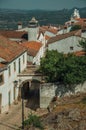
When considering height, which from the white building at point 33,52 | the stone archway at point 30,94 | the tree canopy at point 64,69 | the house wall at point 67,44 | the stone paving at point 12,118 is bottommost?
the stone archway at point 30,94

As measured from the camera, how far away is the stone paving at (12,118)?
44.4m

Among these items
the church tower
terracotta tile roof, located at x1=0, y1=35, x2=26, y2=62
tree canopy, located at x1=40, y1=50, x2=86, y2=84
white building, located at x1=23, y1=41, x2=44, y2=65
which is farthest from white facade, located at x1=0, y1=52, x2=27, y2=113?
the church tower

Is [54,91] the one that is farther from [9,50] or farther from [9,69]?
[9,50]

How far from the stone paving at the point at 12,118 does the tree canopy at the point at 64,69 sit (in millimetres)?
4961

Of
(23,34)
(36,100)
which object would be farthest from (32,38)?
(36,100)

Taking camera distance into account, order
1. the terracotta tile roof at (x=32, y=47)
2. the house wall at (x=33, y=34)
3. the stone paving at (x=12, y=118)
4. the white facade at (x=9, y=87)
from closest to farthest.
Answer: the stone paving at (x=12, y=118) → the white facade at (x=9, y=87) → the terracotta tile roof at (x=32, y=47) → the house wall at (x=33, y=34)

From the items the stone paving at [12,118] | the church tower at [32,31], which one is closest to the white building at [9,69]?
the stone paving at [12,118]

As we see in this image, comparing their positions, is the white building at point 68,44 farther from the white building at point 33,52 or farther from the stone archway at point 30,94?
the stone archway at point 30,94

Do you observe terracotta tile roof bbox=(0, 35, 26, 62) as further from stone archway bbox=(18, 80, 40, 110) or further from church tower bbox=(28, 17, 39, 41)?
church tower bbox=(28, 17, 39, 41)

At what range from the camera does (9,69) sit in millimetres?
52594

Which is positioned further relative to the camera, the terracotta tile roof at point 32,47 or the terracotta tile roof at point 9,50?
the terracotta tile roof at point 32,47

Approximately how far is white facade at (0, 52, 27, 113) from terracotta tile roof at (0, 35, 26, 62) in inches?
27.9

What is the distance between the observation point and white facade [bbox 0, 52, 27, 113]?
50000 mm

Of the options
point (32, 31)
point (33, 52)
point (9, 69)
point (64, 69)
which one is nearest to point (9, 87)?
point (9, 69)
